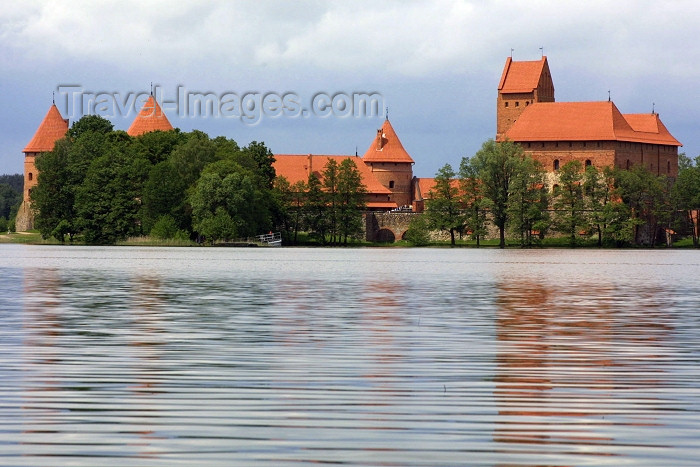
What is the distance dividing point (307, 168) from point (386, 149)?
7880 millimetres

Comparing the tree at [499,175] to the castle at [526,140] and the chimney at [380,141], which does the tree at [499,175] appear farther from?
the chimney at [380,141]

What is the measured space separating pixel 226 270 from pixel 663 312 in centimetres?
1986


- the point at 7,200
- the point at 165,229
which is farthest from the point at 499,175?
the point at 7,200

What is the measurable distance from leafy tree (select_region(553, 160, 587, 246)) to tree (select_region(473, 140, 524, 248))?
4185 mm

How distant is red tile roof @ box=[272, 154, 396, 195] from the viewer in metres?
109

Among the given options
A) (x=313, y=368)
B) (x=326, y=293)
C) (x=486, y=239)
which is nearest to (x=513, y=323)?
(x=313, y=368)

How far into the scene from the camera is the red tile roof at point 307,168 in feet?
358

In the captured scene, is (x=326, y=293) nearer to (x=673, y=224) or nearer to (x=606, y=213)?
(x=606, y=213)

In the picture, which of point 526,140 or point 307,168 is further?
point 307,168

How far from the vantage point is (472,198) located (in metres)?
85.8

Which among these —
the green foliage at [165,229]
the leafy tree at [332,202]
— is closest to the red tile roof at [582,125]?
the leafy tree at [332,202]

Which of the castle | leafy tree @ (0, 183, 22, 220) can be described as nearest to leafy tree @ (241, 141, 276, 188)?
the castle

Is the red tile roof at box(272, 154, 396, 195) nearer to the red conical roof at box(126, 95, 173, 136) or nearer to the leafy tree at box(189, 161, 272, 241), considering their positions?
the red conical roof at box(126, 95, 173, 136)

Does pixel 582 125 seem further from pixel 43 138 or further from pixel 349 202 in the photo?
pixel 43 138
